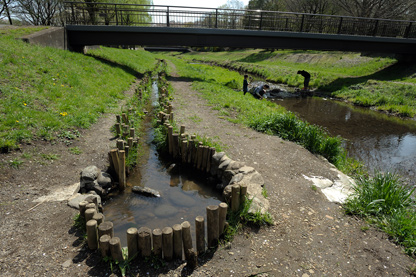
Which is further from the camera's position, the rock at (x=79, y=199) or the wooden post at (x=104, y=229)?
the rock at (x=79, y=199)

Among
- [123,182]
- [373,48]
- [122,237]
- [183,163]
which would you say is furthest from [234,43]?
[122,237]

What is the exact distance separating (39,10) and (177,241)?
4265 centimetres

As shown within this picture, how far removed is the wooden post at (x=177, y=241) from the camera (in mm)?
3764

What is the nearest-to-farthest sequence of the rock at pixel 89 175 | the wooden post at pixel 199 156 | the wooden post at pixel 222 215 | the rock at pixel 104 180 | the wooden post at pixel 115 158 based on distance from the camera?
the wooden post at pixel 222 215
the rock at pixel 89 175
the rock at pixel 104 180
the wooden post at pixel 115 158
the wooden post at pixel 199 156

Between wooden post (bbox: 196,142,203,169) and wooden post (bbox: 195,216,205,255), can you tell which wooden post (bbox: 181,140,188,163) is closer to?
wooden post (bbox: 196,142,203,169)

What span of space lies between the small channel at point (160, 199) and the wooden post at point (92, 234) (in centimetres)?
81

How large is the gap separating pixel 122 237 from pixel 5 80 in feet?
24.9

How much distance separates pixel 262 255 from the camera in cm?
400

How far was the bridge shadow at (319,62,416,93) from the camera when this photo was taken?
71.2 feet

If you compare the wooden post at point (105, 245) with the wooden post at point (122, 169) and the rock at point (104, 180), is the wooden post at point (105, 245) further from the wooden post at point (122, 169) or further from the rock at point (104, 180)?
the wooden post at point (122, 169)

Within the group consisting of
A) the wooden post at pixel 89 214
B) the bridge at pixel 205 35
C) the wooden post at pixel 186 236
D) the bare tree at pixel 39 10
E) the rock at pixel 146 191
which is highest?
the bare tree at pixel 39 10

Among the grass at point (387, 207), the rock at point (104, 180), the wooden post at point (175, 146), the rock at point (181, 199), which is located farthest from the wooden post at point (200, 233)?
the wooden post at point (175, 146)

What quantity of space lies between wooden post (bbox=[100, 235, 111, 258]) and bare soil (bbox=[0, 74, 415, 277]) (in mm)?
184

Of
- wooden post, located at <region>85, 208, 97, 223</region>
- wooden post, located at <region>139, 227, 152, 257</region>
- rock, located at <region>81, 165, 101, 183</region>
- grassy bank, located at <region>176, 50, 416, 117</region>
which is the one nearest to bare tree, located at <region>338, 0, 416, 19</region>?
grassy bank, located at <region>176, 50, 416, 117</region>
